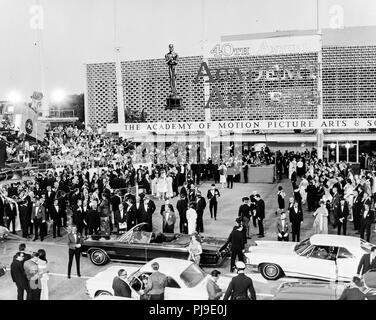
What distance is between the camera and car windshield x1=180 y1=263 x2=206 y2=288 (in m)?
8.83

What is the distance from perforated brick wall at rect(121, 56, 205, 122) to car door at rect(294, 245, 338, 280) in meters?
19.8

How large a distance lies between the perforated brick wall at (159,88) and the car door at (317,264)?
19771mm

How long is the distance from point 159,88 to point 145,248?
20180mm

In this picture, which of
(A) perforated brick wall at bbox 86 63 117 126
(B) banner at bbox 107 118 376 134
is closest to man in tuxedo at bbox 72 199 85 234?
(B) banner at bbox 107 118 376 134

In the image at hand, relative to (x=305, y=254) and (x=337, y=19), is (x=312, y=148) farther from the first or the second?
(x=305, y=254)

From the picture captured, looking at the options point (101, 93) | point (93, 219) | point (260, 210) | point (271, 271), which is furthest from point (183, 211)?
point (101, 93)

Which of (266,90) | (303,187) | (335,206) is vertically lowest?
(335,206)

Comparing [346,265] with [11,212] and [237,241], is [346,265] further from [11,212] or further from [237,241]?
[11,212]

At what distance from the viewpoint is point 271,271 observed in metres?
10.7

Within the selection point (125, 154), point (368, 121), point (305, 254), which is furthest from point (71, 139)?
point (305, 254)

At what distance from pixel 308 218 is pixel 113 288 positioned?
949cm

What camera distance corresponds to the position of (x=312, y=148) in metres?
29.6

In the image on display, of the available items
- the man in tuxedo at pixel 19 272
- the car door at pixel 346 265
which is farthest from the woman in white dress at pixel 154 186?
the man in tuxedo at pixel 19 272

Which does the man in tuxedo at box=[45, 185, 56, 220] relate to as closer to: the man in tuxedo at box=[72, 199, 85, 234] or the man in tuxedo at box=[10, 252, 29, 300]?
the man in tuxedo at box=[72, 199, 85, 234]
